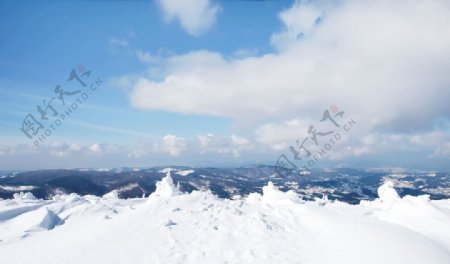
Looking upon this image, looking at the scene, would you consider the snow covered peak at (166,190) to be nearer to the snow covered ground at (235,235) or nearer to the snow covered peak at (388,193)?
the snow covered ground at (235,235)

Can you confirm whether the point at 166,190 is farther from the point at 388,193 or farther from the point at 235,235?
the point at 388,193

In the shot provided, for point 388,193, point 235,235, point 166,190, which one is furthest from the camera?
point 166,190

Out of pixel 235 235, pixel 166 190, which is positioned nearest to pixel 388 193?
pixel 235 235

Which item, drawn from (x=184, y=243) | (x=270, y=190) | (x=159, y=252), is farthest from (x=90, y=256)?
(x=270, y=190)

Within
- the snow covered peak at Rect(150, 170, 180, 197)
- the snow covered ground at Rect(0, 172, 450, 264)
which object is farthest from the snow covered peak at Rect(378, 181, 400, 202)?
the snow covered peak at Rect(150, 170, 180, 197)

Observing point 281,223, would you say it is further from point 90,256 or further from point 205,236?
point 90,256

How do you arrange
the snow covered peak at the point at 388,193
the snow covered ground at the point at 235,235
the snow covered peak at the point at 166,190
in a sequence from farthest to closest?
the snow covered peak at the point at 166,190
the snow covered peak at the point at 388,193
the snow covered ground at the point at 235,235

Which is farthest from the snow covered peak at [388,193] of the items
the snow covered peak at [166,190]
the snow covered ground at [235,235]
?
the snow covered peak at [166,190]

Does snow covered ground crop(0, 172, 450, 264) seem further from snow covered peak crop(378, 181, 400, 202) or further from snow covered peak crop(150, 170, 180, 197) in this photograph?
snow covered peak crop(150, 170, 180, 197)
